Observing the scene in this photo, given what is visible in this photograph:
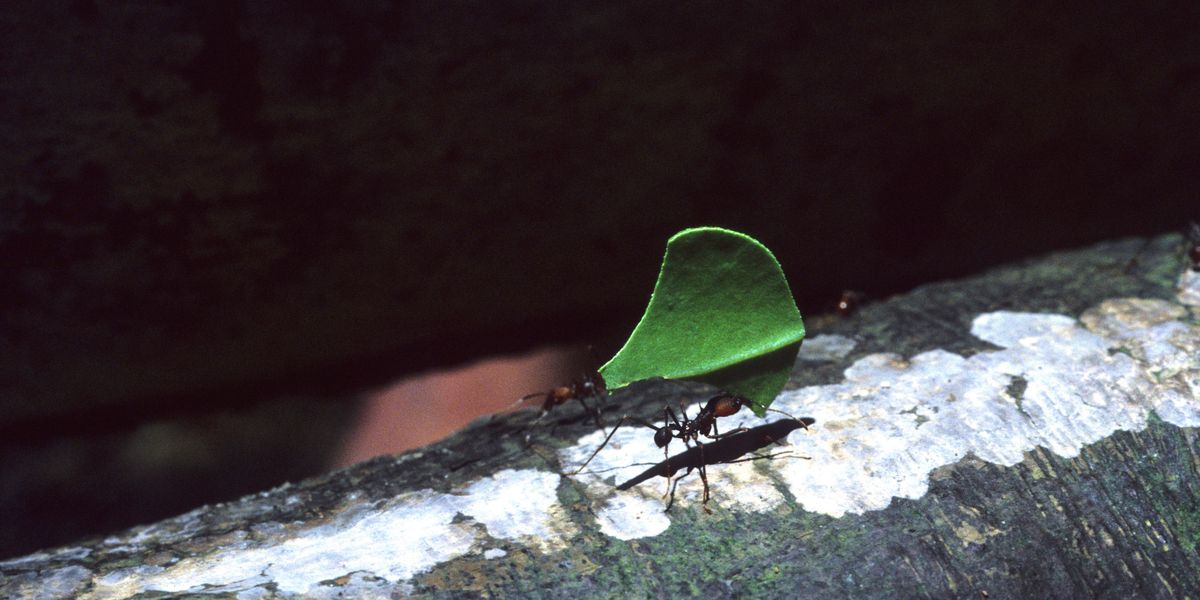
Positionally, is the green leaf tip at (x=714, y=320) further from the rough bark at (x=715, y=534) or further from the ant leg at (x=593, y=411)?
the ant leg at (x=593, y=411)

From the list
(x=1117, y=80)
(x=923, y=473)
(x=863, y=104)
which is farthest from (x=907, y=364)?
(x=1117, y=80)

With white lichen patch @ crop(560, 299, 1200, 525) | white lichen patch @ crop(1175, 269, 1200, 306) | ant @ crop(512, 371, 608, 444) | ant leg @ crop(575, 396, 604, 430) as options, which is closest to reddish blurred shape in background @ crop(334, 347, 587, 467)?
ant @ crop(512, 371, 608, 444)

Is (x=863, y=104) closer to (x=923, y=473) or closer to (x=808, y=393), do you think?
(x=808, y=393)

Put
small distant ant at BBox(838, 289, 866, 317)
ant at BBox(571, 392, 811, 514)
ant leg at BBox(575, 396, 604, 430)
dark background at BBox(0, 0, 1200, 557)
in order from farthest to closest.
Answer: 1. small distant ant at BBox(838, 289, 866, 317)
2. dark background at BBox(0, 0, 1200, 557)
3. ant leg at BBox(575, 396, 604, 430)
4. ant at BBox(571, 392, 811, 514)

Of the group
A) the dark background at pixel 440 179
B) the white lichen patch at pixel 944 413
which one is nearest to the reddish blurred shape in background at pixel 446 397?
the dark background at pixel 440 179

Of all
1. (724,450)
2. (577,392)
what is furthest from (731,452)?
(577,392)

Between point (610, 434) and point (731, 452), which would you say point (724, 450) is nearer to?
point (731, 452)

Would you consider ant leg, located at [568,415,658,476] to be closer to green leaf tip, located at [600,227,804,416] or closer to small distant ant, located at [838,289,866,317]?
green leaf tip, located at [600,227,804,416]
